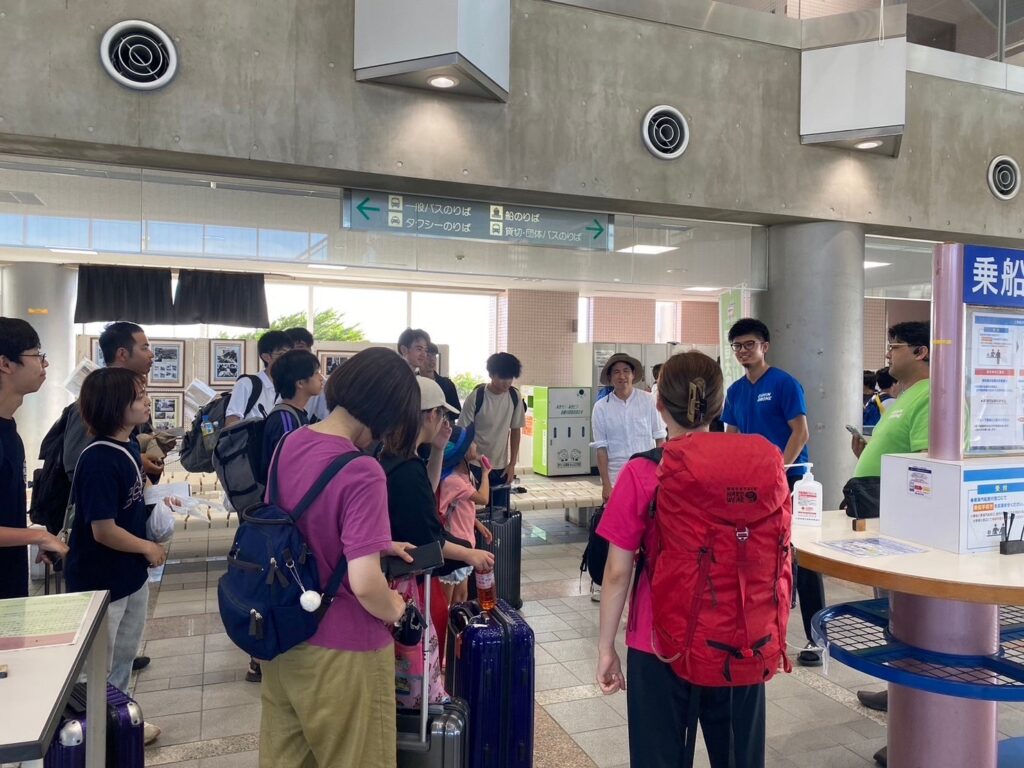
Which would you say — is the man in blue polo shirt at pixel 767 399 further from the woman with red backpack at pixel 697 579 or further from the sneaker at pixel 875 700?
the woman with red backpack at pixel 697 579

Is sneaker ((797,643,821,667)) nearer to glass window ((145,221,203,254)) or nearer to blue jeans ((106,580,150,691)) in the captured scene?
blue jeans ((106,580,150,691))

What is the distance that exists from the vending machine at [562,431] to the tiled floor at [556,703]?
579 cm

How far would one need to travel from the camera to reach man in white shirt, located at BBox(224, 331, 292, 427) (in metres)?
4.09

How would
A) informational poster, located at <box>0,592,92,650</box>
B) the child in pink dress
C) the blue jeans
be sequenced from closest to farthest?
informational poster, located at <box>0,592,92,650</box>
the blue jeans
the child in pink dress

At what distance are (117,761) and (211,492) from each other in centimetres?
477

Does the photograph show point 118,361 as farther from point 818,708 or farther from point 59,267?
point 59,267

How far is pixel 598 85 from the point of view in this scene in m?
5.18

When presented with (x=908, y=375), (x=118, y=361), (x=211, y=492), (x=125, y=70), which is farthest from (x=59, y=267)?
(x=908, y=375)

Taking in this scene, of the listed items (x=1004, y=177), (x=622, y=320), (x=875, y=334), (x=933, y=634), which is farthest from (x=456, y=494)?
(x=875, y=334)

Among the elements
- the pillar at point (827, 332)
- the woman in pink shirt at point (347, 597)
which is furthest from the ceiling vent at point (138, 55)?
the pillar at point (827, 332)

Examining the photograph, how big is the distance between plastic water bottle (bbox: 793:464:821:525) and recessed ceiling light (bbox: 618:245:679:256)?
3.33 m

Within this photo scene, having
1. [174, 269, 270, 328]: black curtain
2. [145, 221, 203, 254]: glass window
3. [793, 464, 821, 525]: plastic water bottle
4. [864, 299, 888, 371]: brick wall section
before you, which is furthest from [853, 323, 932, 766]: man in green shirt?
[864, 299, 888, 371]: brick wall section

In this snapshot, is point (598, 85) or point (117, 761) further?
point (598, 85)

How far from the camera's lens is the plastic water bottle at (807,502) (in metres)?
2.66
